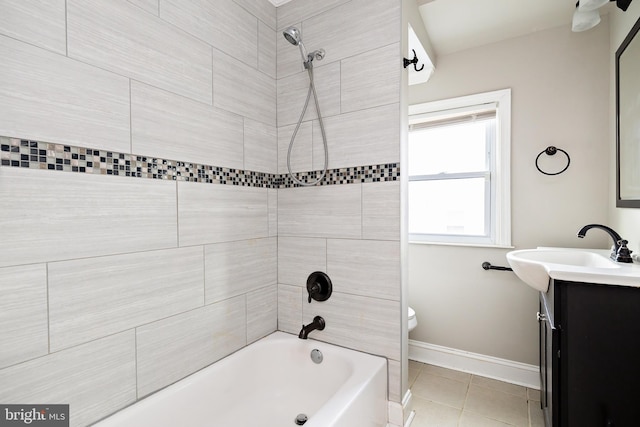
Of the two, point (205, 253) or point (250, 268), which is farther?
point (250, 268)

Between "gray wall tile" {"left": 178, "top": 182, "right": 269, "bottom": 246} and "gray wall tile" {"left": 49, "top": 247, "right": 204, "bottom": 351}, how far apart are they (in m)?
0.10

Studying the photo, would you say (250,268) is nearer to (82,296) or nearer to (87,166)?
(82,296)

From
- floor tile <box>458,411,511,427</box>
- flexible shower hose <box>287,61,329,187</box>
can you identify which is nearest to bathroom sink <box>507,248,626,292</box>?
floor tile <box>458,411,511,427</box>

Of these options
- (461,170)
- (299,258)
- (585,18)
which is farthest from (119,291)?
(585,18)

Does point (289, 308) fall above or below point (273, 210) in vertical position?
below

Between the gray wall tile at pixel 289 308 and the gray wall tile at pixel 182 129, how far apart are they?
846mm

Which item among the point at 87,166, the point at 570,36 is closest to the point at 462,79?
the point at 570,36

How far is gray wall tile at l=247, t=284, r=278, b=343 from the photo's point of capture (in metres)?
1.83

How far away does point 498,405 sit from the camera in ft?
6.37

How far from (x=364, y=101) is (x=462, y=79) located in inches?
47.5

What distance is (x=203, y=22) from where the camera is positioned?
1537mm

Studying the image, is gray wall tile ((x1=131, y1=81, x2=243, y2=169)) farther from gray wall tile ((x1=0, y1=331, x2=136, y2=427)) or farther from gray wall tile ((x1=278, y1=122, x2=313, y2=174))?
gray wall tile ((x1=0, y1=331, x2=136, y2=427))

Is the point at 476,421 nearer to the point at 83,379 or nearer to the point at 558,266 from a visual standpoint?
the point at 558,266

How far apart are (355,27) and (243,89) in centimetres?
73
